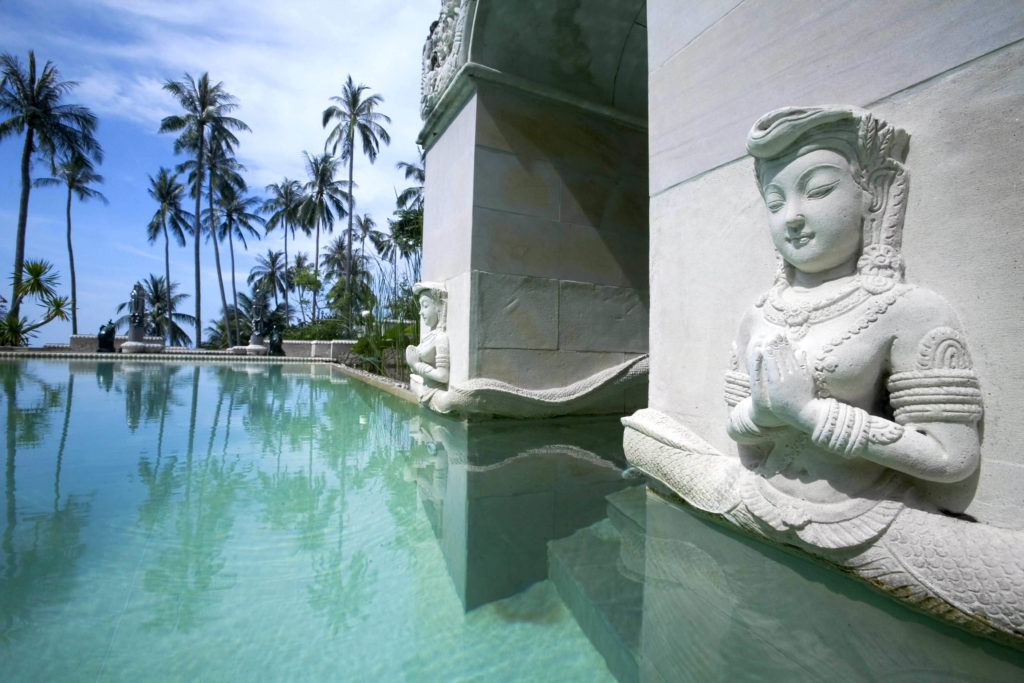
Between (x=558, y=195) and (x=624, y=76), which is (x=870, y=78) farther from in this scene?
(x=624, y=76)

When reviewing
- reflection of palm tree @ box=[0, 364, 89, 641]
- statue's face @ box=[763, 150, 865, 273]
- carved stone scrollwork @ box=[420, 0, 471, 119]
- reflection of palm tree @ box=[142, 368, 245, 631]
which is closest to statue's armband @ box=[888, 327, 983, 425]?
statue's face @ box=[763, 150, 865, 273]

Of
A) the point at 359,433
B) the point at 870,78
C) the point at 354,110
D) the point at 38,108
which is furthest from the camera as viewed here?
the point at 354,110

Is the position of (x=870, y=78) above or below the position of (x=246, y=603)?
above

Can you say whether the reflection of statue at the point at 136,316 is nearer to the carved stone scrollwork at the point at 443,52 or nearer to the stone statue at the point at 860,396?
the carved stone scrollwork at the point at 443,52

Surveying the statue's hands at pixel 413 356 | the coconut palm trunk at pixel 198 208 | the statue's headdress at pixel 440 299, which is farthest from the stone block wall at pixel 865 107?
the coconut palm trunk at pixel 198 208

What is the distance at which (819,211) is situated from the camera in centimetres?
162

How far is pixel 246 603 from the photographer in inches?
56.1

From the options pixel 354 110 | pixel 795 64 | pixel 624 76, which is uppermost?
pixel 354 110

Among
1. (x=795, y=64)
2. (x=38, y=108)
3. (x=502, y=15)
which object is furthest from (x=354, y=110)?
(x=795, y=64)

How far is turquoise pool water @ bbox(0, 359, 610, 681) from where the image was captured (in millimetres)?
1183

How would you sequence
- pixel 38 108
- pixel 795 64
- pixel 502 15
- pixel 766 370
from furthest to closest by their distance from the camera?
1. pixel 38 108
2. pixel 502 15
3. pixel 795 64
4. pixel 766 370

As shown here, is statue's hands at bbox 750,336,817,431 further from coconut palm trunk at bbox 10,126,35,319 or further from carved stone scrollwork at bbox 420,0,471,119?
coconut palm trunk at bbox 10,126,35,319

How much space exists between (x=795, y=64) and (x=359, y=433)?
363cm

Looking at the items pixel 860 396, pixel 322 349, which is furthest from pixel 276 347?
pixel 860 396
